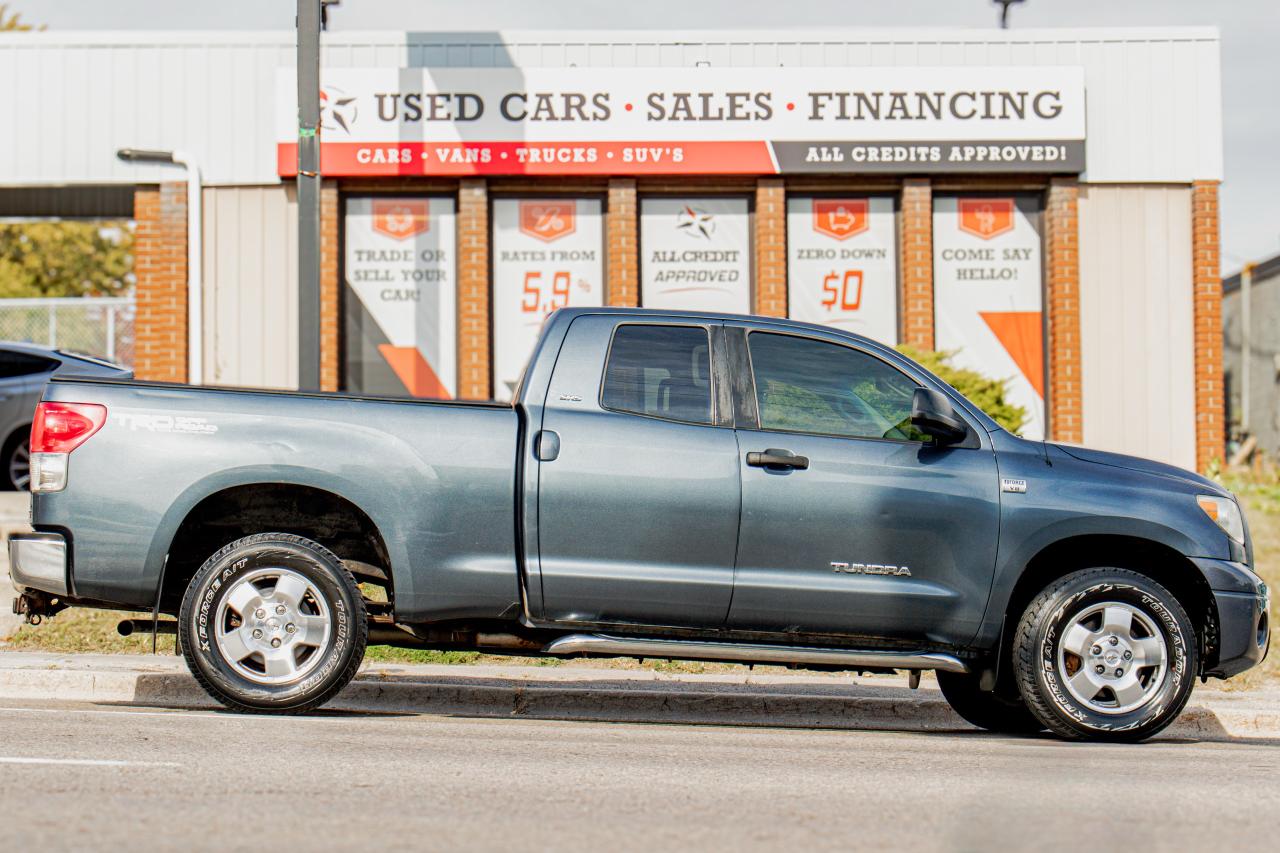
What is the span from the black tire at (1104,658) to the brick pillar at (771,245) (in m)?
10.1

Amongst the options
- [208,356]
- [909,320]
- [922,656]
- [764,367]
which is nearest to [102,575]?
[764,367]

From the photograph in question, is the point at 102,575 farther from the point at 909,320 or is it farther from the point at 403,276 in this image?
the point at 909,320

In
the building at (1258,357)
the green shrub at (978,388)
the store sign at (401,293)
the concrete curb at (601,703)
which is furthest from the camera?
the building at (1258,357)

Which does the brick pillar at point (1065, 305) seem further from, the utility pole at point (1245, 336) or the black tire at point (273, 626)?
the utility pole at point (1245, 336)

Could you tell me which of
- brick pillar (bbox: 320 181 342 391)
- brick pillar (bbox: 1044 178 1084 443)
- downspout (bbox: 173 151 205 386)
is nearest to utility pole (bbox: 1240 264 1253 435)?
brick pillar (bbox: 1044 178 1084 443)

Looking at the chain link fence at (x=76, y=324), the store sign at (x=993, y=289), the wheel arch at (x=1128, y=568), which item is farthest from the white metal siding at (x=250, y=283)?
the wheel arch at (x=1128, y=568)

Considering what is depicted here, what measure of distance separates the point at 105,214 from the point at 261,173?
433 cm

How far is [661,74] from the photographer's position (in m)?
16.6

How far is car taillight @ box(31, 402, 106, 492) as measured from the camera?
268 inches

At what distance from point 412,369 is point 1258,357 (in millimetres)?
26065

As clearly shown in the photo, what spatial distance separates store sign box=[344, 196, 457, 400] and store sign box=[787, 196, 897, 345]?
4.09 meters

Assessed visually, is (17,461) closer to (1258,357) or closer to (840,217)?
(840,217)

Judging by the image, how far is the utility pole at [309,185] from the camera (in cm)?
1080

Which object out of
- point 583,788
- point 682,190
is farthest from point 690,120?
point 583,788
